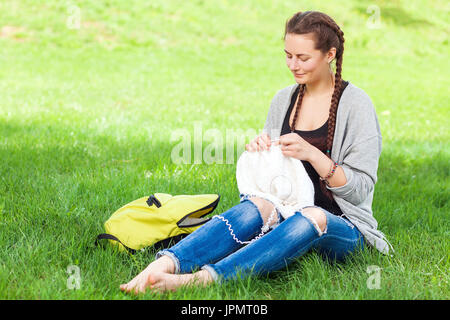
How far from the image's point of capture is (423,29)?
1798 cm

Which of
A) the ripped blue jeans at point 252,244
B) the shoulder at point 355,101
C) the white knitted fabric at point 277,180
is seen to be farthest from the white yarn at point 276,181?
the shoulder at point 355,101

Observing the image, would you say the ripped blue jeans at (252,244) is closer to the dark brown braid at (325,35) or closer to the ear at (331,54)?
the dark brown braid at (325,35)

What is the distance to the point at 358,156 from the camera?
286 centimetres

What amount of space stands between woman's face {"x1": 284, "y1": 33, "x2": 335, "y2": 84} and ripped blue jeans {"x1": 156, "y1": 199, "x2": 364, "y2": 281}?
807 millimetres

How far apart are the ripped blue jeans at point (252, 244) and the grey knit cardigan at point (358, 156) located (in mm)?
125

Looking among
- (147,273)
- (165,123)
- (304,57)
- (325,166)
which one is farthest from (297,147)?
(165,123)

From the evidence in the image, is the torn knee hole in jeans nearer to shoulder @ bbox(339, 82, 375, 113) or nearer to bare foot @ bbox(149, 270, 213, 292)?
bare foot @ bbox(149, 270, 213, 292)

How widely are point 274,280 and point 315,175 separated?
68 centimetres

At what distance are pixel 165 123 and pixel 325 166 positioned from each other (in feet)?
13.8

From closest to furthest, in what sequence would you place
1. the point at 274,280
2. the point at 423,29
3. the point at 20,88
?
1. the point at 274,280
2. the point at 20,88
3. the point at 423,29

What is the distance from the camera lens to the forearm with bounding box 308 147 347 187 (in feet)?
9.05

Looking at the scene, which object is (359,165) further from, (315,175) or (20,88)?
(20,88)

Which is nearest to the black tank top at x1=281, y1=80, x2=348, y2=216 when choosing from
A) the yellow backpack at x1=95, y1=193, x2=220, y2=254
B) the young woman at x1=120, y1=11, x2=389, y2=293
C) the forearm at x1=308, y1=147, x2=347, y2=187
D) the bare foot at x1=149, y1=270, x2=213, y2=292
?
the young woman at x1=120, y1=11, x2=389, y2=293
